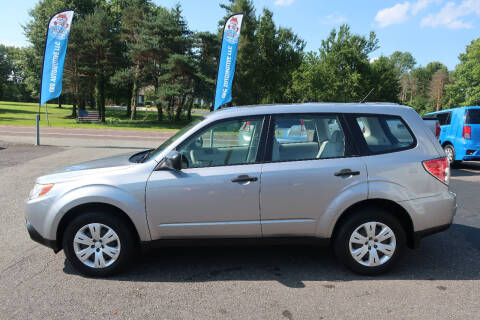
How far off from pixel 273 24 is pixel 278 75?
25.0 ft

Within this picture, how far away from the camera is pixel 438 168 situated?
376 centimetres

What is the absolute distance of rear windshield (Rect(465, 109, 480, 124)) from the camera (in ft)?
35.2

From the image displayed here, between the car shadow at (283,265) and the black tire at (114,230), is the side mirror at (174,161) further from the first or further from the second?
the car shadow at (283,265)

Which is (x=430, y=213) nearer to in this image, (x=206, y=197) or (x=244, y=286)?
(x=244, y=286)

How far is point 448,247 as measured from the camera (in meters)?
4.59

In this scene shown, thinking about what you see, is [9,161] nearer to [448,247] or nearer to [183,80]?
[448,247]

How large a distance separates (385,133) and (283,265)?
1827mm

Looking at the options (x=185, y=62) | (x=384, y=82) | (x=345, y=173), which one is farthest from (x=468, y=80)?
(x=345, y=173)

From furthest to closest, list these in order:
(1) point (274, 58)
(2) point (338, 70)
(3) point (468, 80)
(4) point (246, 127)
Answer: (1) point (274, 58)
(3) point (468, 80)
(2) point (338, 70)
(4) point (246, 127)

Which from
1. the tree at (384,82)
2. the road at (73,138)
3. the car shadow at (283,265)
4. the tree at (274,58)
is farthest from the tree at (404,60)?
the car shadow at (283,265)

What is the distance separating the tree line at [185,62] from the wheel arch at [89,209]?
30.2 meters

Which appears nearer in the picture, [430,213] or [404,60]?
[430,213]

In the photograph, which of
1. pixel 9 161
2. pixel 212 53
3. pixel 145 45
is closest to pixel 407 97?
pixel 212 53

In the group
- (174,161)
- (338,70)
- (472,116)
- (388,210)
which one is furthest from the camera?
(338,70)
